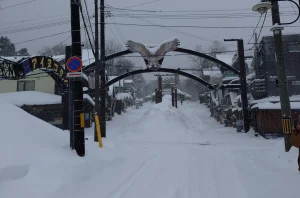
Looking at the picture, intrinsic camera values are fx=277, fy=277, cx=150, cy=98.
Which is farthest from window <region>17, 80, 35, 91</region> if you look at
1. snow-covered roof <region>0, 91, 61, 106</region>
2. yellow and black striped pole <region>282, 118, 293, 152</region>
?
yellow and black striped pole <region>282, 118, 293, 152</region>

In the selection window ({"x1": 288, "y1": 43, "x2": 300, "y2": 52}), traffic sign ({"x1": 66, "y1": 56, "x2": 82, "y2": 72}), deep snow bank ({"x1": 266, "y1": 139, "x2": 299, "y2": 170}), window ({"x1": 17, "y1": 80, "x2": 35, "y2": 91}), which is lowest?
deep snow bank ({"x1": 266, "y1": 139, "x2": 299, "y2": 170})

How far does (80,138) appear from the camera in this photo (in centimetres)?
821

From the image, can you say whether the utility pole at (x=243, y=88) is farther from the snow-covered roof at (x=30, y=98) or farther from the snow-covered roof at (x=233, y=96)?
the snow-covered roof at (x=30, y=98)

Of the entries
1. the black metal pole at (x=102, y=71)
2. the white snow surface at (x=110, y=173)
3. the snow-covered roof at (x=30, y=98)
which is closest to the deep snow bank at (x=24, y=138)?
the white snow surface at (x=110, y=173)

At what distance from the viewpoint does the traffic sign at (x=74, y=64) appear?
27.5 ft

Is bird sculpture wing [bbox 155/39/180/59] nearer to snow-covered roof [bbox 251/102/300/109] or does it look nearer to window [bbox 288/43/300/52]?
snow-covered roof [bbox 251/102/300/109]

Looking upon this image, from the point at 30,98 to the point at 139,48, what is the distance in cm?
1323

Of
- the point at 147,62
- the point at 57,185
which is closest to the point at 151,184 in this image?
the point at 57,185

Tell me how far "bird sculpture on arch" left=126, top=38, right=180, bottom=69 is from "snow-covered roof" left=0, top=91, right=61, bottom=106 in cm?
1077

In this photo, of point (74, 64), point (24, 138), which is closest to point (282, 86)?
point (74, 64)

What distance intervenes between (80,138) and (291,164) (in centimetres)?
676

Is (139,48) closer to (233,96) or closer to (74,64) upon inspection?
(74,64)

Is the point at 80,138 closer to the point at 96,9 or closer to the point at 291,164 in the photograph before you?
the point at 291,164

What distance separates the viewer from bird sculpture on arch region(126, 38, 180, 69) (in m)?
22.5
